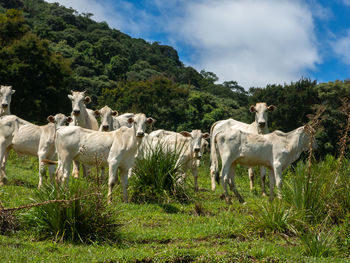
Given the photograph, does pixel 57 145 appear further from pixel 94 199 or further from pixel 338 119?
pixel 338 119

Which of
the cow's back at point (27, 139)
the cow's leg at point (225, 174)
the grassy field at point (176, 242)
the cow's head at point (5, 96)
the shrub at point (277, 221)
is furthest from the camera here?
the cow's head at point (5, 96)

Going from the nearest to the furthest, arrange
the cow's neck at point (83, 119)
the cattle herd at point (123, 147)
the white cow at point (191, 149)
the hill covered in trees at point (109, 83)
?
1. the cattle herd at point (123, 147)
2. the white cow at point (191, 149)
3. the cow's neck at point (83, 119)
4. the hill covered in trees at point (109, 83)

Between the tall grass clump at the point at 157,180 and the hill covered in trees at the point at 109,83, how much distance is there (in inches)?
688

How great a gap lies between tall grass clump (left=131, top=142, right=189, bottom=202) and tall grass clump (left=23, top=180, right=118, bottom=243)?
3.52 meters

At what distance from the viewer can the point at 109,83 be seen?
59531 millimetres

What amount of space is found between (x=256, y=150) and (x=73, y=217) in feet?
19.9

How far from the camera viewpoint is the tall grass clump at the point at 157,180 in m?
10.9

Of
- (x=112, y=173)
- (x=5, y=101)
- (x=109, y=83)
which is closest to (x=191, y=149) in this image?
(x=112, y=173)

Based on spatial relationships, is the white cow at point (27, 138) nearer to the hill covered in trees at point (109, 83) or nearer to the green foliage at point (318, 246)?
the green foliage at point (318, 246)

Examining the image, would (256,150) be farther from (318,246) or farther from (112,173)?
(318,246)

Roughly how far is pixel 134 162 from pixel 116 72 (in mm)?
56721

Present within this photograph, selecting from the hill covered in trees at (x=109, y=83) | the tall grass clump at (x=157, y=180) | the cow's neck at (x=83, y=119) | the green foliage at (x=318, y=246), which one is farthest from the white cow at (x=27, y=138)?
the hill covered in trees at (x=109, y=83)

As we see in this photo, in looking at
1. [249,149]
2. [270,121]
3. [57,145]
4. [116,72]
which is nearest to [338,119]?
[270,121]

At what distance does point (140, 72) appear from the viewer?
233 feet
